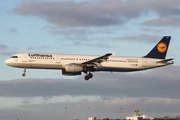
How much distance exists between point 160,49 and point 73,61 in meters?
19.1

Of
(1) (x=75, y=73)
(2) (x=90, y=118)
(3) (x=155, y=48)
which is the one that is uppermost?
(3) (x=155, y=48)

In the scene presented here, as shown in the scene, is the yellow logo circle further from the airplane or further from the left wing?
the left wing

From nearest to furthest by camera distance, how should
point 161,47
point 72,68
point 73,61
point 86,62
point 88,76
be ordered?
point 72,68 < point 86,62 < point 73,61 < point 88,76 < point 161,47

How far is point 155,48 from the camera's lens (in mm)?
84438

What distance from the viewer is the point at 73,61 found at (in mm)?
75562

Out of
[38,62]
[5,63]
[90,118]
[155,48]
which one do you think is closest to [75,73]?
[38,62]

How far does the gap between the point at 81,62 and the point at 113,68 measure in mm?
5812

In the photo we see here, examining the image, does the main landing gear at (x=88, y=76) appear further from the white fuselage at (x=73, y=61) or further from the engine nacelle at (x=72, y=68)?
the engine nacelle at (x=72, y=68)

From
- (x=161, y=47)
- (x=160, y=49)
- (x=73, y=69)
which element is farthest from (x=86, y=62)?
(x=161, y=47)

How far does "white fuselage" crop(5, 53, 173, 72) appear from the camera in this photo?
239ft

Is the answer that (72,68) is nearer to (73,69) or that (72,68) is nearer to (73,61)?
(73,69)

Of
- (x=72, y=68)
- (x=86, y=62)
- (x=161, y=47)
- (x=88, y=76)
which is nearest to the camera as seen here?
(x=72, y=68)


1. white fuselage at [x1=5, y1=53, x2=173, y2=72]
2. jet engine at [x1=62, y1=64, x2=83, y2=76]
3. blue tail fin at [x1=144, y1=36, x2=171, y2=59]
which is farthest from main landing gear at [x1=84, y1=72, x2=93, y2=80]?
blue tail fin at [x1=144, y1=36, x2=171, y2=59]

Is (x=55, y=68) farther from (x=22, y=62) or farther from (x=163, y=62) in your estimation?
(x=163, y=62)
